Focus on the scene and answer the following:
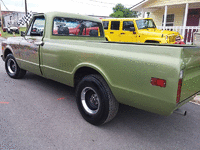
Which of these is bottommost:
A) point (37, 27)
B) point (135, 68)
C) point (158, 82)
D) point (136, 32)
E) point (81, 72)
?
point (81, 72)

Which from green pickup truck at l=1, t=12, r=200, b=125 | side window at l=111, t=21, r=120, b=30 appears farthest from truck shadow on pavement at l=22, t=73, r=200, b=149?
side window at l=111, t=21, r=120, b=30

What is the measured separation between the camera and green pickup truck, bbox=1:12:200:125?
2012 millimetres

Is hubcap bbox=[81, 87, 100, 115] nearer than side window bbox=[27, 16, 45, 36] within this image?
Yes

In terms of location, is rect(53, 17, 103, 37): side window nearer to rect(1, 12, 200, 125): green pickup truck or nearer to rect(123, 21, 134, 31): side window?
rect(1, 12, 200, 125): green pickup truck

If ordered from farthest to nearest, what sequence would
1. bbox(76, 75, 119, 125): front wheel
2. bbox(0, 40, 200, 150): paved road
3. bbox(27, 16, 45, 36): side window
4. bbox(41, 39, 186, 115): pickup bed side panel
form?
1. bbox(27, 16, 45, 36): side window
2. bbox(76, 75, 119, 125): front wheel
3. bbox(0, 40, 200, 150): paved road
4. bbox(41, 39, 186, 115): pickup bed side panel

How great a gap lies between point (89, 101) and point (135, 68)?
113cm

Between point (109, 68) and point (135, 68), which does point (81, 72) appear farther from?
point (135, 68)

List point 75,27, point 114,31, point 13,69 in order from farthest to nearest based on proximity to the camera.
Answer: point 114,31
point 13,69
point 75,27

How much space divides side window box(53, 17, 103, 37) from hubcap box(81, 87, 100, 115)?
158 cm

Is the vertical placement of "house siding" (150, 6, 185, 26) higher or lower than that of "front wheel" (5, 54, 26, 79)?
higher

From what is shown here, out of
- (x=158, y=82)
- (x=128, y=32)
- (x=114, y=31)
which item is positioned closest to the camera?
(x=158, y=82)

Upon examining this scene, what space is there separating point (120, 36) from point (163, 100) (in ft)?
23.8

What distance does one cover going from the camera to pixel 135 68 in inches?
87.0

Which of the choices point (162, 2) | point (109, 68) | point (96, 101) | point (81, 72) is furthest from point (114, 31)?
point (109, 68)
